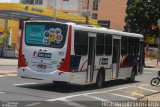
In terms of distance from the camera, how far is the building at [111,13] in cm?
10636

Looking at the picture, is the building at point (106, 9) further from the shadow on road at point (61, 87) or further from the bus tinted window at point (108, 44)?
the shadow on road at point (61, 87)

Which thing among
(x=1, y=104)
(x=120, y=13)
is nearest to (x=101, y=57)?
(x=1, y=104)

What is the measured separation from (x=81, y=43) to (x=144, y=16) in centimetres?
4001

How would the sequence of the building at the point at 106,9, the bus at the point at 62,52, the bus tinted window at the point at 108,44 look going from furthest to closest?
the building at the point at 106,9
the bus tinted window at the point at 108,44
the bus at the point at 62,52

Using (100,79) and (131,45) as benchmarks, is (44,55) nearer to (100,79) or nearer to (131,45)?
(100,79)

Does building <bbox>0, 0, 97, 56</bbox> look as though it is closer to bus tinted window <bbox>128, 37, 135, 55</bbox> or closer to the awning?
the awning

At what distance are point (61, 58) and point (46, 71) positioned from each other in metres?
0.82

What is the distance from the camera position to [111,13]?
107625 millimetres

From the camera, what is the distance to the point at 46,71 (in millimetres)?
19328

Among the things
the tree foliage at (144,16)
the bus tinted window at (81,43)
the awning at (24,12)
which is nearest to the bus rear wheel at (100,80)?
the bus tinted window at (81,43)

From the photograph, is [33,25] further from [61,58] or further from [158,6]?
[158,6]

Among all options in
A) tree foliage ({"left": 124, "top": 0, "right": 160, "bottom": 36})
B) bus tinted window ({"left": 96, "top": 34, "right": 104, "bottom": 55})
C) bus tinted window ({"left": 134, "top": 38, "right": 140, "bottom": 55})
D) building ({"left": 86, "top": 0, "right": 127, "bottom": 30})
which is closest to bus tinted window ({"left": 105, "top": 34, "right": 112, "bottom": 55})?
bus tinted window ({"left": 96, "top": 34, "right": 104, "bottom": 55})

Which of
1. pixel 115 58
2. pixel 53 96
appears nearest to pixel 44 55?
pixel 53 96

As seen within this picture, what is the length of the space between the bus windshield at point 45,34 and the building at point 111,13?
3374 inches
